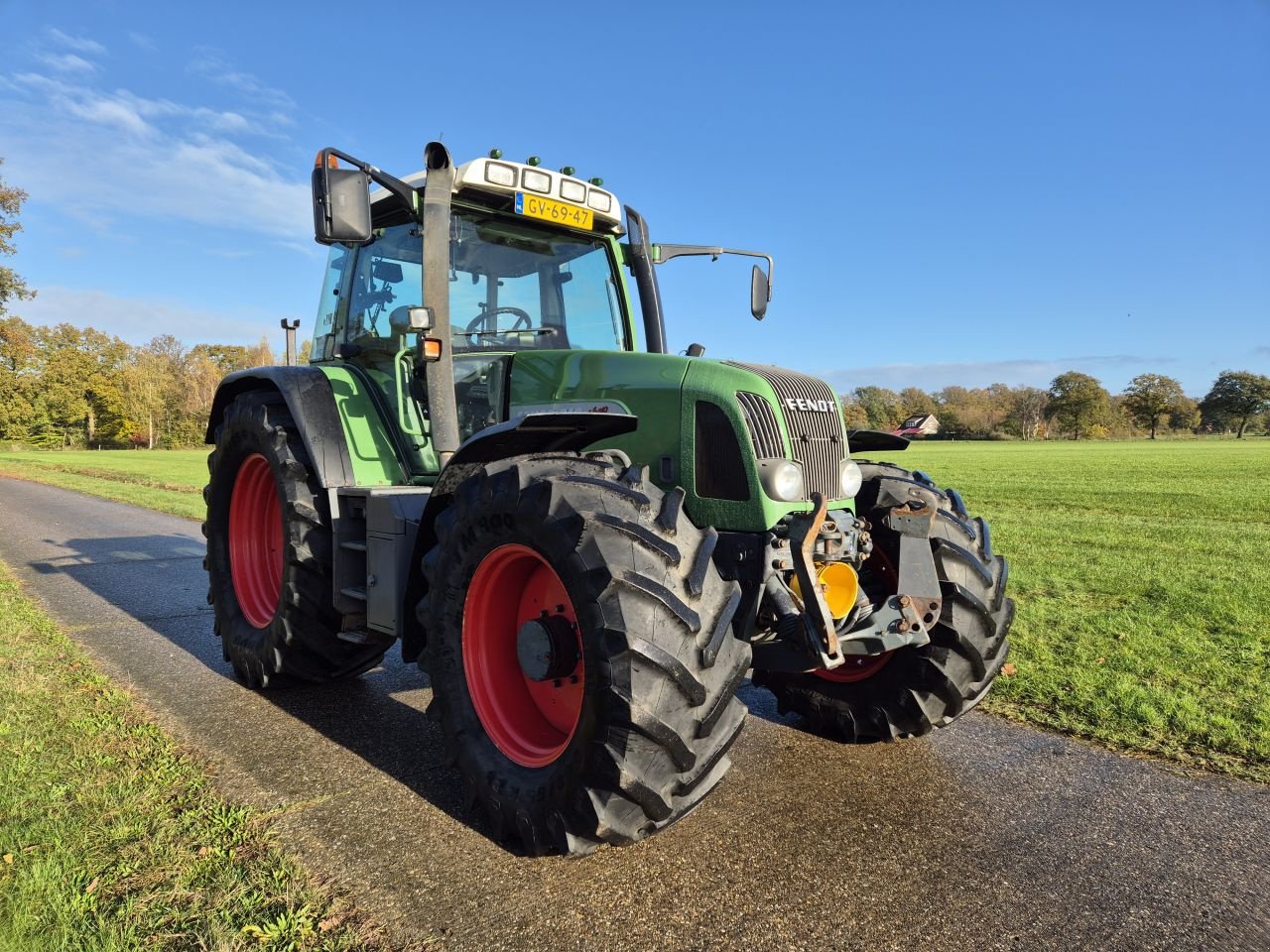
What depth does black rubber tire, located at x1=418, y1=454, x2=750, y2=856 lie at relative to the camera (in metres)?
2.54

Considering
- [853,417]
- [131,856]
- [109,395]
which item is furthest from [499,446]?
[109,395]

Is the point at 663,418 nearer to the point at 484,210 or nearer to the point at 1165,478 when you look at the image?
the point at 484,210

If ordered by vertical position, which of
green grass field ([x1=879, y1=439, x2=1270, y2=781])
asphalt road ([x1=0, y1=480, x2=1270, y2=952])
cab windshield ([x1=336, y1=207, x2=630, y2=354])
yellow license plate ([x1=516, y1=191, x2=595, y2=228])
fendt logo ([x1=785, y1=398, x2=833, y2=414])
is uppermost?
yellow license plate ([x1=516, y1=191, x2=595, y2=228])

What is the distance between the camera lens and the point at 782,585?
9.98ft

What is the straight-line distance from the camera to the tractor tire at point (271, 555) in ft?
14.1

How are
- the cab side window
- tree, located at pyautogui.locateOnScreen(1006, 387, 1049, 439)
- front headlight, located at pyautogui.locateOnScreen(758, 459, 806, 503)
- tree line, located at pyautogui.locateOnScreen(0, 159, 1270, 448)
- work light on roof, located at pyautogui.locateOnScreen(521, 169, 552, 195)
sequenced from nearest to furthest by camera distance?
front headlight, located at pyautogui.locateOnScreen(758, 459, 806, 503) → work light on roof, located at pyautogui.locateOnScreen(521, 169, 552, 195) → the cab side window → tree line, located at pyautogui.locateOnScreen(0, 159, 1270, 448) → tree, located at pyautogui.locateOnScreen(1006, 387, 1049, 439)

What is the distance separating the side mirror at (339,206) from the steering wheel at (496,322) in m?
0.81

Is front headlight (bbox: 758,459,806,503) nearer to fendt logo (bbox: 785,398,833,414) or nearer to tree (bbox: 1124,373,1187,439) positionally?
fendt logo (bbox: 785,398,833,414)

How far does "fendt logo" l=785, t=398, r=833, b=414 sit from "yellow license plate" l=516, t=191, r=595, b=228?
1739 mm

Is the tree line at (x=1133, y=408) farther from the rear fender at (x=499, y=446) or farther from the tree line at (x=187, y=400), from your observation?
the rear fender at (x=499, y=446)

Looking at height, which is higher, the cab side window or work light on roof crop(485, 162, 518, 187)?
work light on roof crop(485, 162, 518, 187)

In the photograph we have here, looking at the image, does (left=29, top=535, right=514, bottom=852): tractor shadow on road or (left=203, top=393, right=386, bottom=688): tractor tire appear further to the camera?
(left=203, top=393, right=386, bottom=688): tractor tire

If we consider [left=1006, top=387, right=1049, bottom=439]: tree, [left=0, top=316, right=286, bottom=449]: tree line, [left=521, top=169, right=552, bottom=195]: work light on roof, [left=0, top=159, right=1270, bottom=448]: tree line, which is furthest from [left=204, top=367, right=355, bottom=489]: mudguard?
[left=1006, top=387, right=1049, bottom=439]: tree

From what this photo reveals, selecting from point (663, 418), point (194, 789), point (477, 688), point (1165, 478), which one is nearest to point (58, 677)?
point (194, 789)
